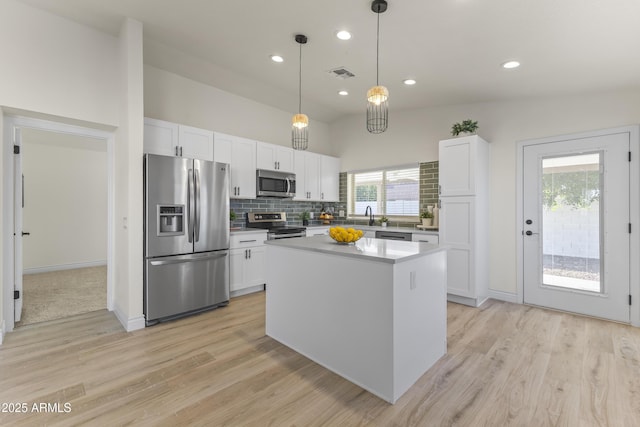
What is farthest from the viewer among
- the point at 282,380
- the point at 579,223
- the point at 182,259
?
the point at 579,223

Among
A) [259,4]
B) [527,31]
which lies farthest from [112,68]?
[527,31]

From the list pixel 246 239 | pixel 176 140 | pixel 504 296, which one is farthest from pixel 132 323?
pixel 504 296

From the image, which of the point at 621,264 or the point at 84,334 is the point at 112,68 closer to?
the point at 84,334

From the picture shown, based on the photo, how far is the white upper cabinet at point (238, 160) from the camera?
426 cm

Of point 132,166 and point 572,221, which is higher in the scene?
point 132,166

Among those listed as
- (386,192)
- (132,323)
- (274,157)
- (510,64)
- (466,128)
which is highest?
(510,64)

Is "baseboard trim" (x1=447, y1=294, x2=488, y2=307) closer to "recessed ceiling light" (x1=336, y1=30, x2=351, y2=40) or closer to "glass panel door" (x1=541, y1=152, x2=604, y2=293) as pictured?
"glass panel door" (x1=541, y1=152, x2=604, y2=293)

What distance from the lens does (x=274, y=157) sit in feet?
16.2

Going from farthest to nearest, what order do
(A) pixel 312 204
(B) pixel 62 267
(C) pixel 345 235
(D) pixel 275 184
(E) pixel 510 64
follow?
(A) pixel 312 204 → (B) pixel 62 267 → (D) pixel 275 184 → (E) pixel 510 64 → (C) pixel 345 235

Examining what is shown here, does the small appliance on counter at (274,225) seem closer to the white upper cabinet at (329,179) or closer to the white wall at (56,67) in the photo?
the white upper cabinet at (329,179)

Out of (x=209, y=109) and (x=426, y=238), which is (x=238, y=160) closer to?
(x=209, y=109)

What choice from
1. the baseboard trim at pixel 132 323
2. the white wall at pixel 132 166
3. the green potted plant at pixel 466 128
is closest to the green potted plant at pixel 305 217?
the green potted plant at pixel 466 128

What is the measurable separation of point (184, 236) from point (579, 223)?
4.69 metres

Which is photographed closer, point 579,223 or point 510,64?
point 510,64
